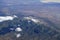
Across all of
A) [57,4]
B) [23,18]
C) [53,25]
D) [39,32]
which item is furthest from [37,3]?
[39,32]

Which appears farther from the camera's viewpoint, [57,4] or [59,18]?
[57,4]

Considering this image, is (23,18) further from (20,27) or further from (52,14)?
(52,14)

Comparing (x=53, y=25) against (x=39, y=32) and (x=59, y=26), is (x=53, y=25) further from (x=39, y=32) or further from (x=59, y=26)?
(x=39, y=32)

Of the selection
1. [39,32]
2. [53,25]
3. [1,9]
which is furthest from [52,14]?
[1,9]

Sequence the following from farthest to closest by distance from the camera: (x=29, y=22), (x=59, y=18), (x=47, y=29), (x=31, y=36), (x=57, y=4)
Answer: (x=57, y=4)
(x=59, y=18)
(x=29, y=22)
(x=47, y=29)
(x=31, y=36)

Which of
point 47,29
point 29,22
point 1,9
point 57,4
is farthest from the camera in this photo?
point 57,4

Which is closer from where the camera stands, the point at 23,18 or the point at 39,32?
→ the point at 39,32

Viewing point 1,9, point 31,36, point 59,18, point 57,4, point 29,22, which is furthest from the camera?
point 57,4

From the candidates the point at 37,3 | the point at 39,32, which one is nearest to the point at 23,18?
the point at 39,32

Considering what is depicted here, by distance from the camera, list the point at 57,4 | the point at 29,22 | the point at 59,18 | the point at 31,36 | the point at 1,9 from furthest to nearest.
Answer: the point at 57,4
the point at 1,9
the point at 59,18
the point at 29,22
the point at 31,36
